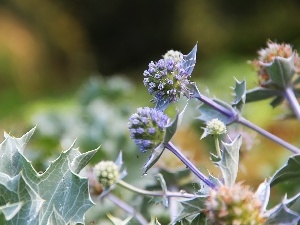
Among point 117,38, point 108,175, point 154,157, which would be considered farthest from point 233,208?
point 117,38

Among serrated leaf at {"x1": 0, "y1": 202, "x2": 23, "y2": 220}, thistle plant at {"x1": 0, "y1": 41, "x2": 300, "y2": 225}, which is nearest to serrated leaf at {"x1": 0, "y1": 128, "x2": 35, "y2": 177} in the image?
thistle plant at {"x1": 0, "y1": 41, "x2": 300, "y2": 225}

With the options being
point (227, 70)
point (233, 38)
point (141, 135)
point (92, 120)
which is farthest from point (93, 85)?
point (233, 38)

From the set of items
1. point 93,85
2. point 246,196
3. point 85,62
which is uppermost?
point 85,62

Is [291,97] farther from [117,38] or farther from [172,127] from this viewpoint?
[117,38]

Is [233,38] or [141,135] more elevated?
[233,38]

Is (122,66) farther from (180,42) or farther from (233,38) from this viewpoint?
(233,38)

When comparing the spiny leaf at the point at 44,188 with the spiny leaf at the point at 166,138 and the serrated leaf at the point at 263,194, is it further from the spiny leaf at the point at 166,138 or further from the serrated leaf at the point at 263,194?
the serrated leaf at the point at 263,194
